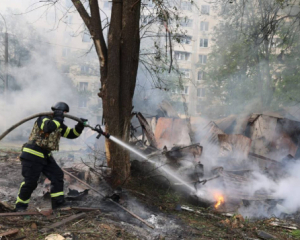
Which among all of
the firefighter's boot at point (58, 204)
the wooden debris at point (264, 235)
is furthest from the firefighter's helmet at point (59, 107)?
the wooden debris at point (264, 235)

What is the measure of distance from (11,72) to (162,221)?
20168 millimetres

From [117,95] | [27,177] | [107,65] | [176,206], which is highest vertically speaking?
[107,65]

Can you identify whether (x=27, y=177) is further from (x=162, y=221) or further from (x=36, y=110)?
(x=36, y=110)

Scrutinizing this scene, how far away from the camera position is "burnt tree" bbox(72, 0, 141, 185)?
5.46 metres

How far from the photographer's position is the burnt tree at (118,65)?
5457mm

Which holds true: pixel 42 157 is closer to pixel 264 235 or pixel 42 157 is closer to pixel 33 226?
pixel 33 226

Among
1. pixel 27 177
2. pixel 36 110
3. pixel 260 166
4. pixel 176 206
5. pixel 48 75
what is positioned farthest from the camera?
pixel 48 75

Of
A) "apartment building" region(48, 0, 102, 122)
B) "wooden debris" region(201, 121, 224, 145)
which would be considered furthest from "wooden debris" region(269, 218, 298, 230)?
"apartment building" region(48, 0, 102, 122)

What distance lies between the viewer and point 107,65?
563cm

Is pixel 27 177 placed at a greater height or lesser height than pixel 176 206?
greater

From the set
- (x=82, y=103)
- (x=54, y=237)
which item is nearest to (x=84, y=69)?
(x=82, y=103)

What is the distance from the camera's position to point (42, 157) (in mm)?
4543

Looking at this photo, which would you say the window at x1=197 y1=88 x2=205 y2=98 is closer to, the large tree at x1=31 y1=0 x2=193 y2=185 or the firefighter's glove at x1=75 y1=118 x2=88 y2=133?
the large tree at x1=31 y1=0 x2=193 y2=185

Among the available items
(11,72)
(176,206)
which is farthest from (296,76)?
(11,72)
